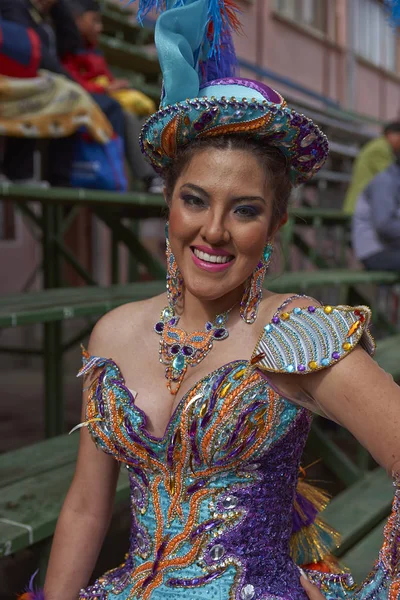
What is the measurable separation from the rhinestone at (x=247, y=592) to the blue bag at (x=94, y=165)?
275cm

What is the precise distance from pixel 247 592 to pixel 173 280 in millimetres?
644

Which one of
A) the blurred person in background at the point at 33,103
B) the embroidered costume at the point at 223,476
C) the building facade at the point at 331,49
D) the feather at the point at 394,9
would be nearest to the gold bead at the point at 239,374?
the embroidered costume at the point at 223,476

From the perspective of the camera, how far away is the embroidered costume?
49.6 inches

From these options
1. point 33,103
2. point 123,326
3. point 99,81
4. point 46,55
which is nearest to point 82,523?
point 123,326

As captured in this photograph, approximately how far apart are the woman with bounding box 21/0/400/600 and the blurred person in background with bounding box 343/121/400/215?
15.2ft

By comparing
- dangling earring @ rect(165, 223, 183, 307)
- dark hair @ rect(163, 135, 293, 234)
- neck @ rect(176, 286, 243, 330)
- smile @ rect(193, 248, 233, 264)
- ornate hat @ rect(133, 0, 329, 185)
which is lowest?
neck @ rect(176, 286, 243, 330)

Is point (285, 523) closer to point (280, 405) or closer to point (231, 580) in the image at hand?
point (231, 580)

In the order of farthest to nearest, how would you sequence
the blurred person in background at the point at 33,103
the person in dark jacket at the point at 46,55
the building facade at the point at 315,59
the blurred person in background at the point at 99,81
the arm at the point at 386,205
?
the building facade at the point at 315,59, the arm at the point at 386,205, the blurred person in background at the point at 99,81, the person in dark jacket at the point at 46,55, the blurred person in background at the point at 33,103

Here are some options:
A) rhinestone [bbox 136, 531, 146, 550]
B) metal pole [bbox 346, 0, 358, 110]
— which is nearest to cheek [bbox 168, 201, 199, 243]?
rhinestone [bbox 136, 531, 146, 550]

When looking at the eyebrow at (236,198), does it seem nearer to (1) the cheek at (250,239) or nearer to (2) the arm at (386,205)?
(1) the cheek at (250,239)

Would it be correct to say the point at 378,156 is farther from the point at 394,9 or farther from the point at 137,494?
the point at 137,494

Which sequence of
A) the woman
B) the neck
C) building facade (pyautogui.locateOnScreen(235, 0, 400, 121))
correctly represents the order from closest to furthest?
the woman
the neck
building facade (pyautogui.locateOnScreen(235, 0, 400, 121))

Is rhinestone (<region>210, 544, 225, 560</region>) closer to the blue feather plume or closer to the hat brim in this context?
the hat brim

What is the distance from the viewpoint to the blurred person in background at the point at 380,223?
5336 mm
